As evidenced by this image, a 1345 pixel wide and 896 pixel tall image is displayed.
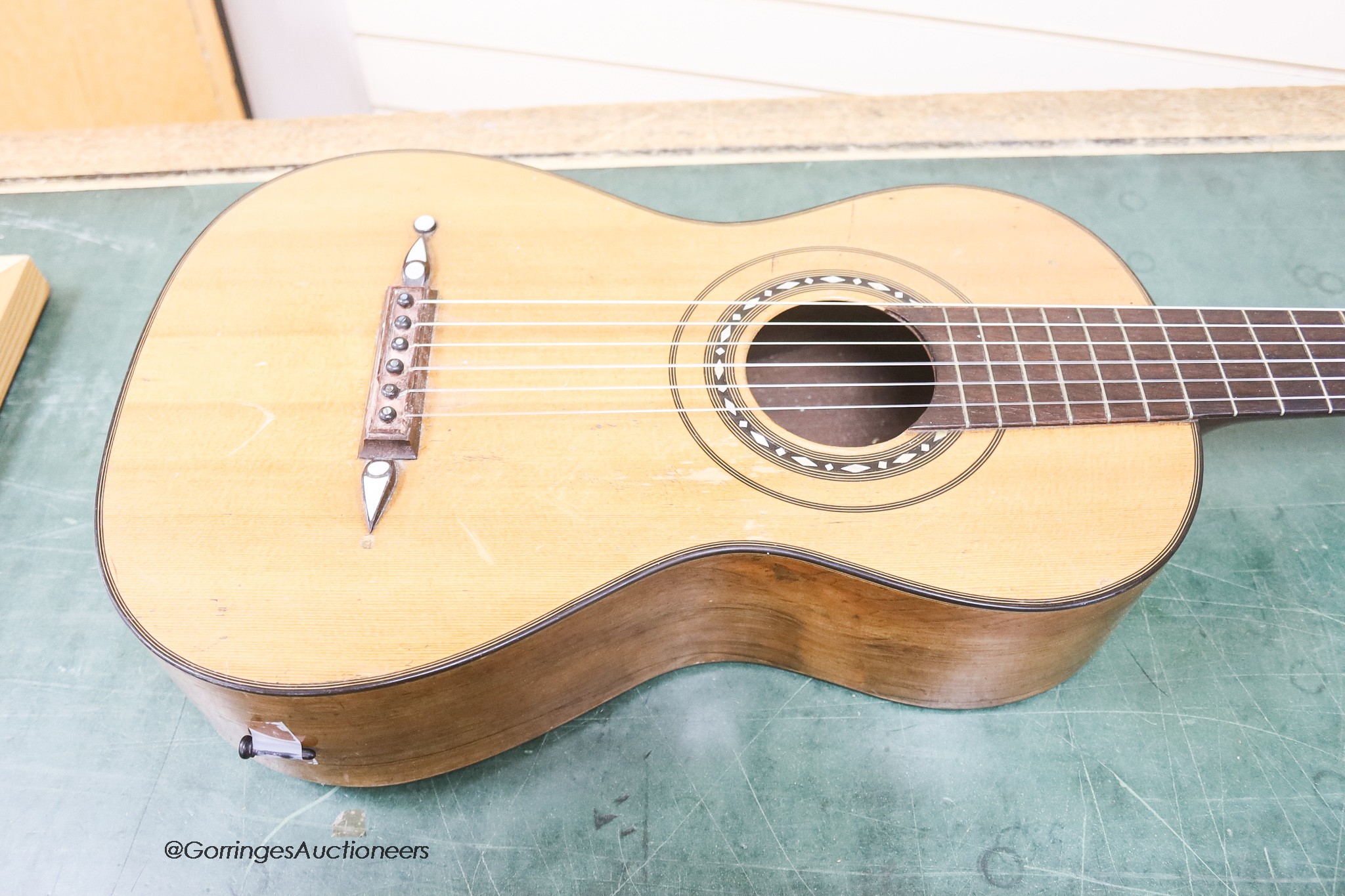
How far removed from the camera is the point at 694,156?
1.51 m

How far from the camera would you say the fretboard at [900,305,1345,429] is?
1015 millimetres

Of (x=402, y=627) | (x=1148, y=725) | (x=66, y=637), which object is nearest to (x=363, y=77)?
(x=66, y=637)

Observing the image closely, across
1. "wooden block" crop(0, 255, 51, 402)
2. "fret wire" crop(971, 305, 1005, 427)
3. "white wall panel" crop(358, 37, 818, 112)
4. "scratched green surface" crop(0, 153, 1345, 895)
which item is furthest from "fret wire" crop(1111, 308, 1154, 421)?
"wooden block" crop(0, 255, 51, 402)

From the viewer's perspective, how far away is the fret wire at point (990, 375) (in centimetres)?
101

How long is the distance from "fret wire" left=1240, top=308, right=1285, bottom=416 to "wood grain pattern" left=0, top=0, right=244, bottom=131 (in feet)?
6.69

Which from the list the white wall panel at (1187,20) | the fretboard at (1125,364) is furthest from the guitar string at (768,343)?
the white wall panel at (1187,20)

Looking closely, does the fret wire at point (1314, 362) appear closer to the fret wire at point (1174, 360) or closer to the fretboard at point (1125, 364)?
the fretboard at point (1125, 364)

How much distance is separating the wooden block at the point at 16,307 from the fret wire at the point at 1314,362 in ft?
5.42

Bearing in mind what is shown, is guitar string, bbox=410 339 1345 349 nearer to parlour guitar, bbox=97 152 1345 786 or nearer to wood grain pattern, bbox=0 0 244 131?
parlour guitar, bbox=97 152 1345 786

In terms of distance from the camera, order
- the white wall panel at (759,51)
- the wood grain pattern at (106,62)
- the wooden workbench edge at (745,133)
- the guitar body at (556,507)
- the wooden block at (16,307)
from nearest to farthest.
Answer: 1. the guitar body at (556,507)
2. the wooden block at (16,307)
3. the wooden workbench edge at (745,133)
4. the wood grain pattern at (106,62)
5. the white wall panel at (759,51)

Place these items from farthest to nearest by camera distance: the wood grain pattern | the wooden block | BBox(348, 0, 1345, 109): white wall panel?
BBox(348, 0, 1345, 109): white wall panel → the wood grain pattern → the wooden block

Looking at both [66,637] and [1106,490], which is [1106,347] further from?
[66,637]

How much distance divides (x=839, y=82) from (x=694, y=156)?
0.68 metres

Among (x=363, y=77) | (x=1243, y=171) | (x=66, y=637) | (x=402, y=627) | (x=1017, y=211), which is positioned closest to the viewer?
(x=402, y=627)
